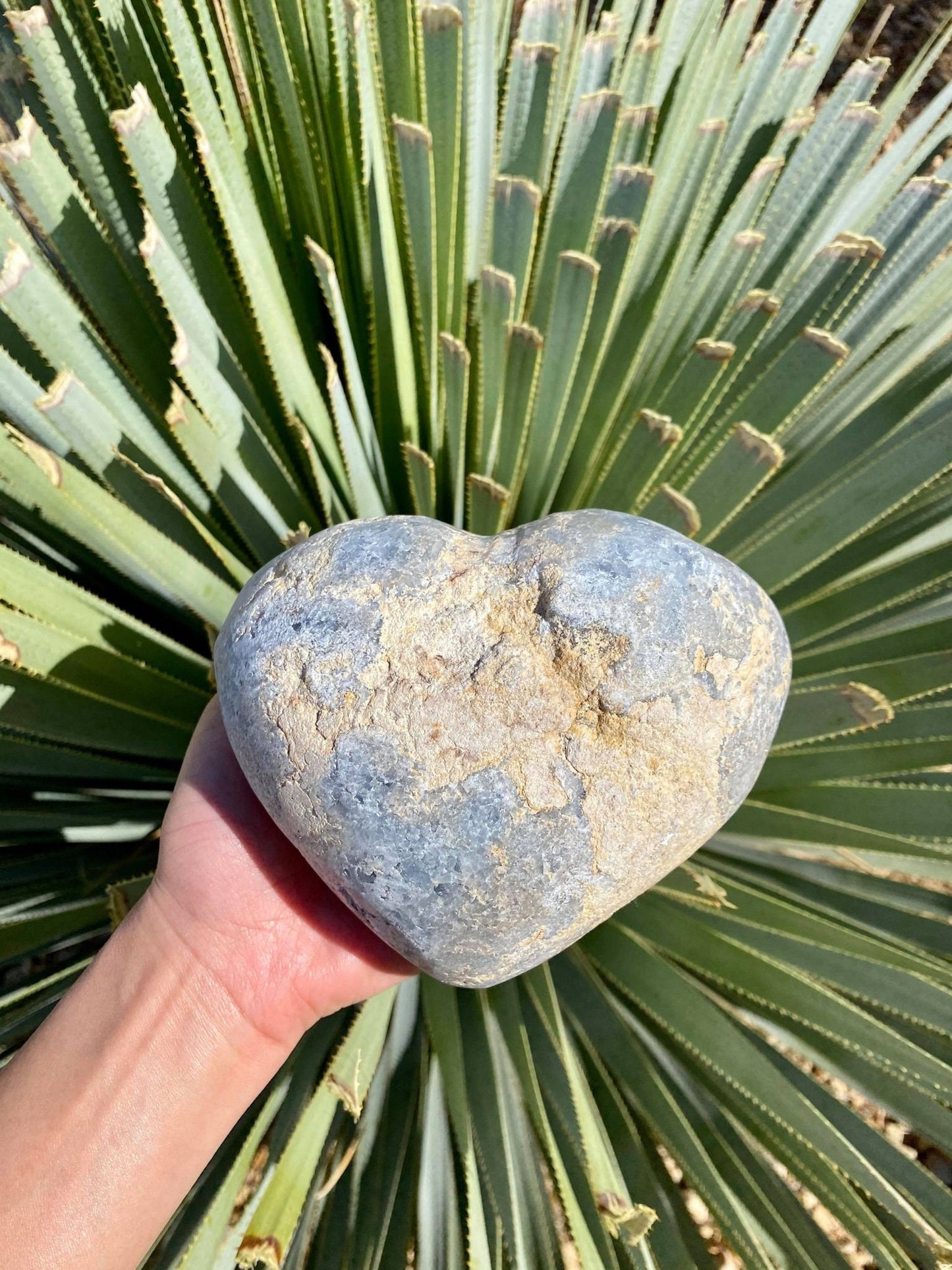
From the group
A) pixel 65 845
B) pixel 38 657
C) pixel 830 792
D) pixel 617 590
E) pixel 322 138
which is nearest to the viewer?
pixel 617 590

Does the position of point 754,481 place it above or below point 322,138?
below

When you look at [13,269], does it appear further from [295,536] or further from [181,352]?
[295,536]

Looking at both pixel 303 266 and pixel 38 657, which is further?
pixel 303 266

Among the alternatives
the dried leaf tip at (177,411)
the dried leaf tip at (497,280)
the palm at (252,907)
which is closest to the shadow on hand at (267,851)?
the palm at (252,907)

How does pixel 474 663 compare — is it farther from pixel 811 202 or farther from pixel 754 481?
pixel 811 202

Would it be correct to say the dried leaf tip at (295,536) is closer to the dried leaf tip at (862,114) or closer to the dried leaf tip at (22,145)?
the dried leaf tip at (22,145)

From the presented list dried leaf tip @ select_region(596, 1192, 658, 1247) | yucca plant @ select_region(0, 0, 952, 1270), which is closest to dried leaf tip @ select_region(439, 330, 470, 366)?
yucca plant @ select_region(0, 0, 952, 1270)

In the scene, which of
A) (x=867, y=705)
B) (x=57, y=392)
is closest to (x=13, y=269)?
(x=57, y=392)

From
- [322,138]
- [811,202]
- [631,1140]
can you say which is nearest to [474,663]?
[631,1140]
